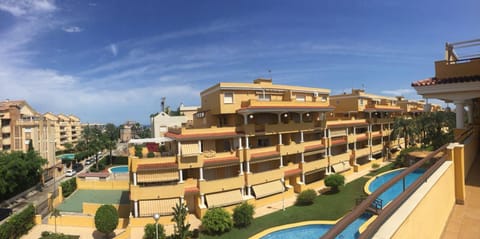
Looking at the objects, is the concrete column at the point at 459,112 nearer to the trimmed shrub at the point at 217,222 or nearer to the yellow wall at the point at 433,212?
the yellow wall at the point at 433,212

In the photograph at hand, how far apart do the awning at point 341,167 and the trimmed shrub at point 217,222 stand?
20.3 m

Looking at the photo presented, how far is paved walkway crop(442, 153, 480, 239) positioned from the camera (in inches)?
212

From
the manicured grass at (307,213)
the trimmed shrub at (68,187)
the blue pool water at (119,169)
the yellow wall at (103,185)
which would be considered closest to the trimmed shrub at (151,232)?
the manicured grass at (307,213)

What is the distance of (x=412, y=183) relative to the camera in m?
4.45

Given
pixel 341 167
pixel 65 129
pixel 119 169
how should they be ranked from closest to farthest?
pixel 341 167, pixel 119 169, pixel 65 129

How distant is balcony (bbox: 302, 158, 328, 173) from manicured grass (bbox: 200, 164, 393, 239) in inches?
160

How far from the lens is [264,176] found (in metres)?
28.2

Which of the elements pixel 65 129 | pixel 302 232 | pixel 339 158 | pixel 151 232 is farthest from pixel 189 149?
pixel 65 129

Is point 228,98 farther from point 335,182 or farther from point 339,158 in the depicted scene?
point 339,158

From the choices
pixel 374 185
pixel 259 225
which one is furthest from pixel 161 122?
pixel 374 185

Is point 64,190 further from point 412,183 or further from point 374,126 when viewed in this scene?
point 374,126

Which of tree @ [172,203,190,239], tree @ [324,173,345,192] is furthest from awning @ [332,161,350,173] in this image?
tree @ [172,203,190,239]

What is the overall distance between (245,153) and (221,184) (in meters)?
3.92

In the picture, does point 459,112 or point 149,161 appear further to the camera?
point 149,161
